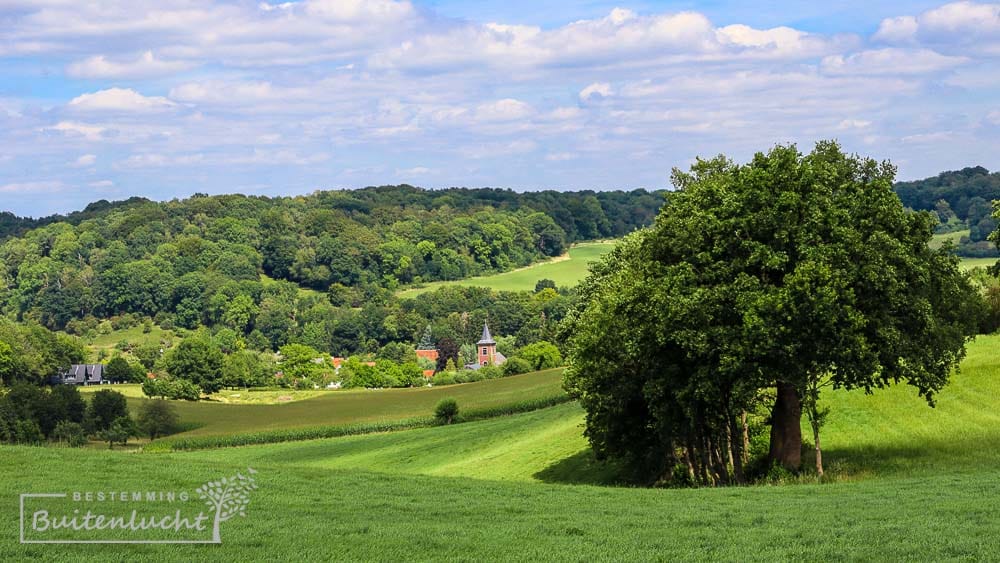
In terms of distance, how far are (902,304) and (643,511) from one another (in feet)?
44.1

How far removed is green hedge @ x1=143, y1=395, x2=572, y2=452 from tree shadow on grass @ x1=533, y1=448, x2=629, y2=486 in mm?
33971

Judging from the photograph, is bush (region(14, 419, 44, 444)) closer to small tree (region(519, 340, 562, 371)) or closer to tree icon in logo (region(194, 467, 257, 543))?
tree icon in logo (region(194, 467, 257, 543))

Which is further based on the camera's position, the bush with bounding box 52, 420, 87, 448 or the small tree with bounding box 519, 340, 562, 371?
the small tree with bounding box 519, 340, 562, 371

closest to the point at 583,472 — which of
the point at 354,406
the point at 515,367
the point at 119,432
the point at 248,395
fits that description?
the point at 119,432

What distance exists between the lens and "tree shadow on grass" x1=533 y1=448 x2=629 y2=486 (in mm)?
46406

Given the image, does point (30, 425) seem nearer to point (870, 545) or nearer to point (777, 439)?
point (777, 439)

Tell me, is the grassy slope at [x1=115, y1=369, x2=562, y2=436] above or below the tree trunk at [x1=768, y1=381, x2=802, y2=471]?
below

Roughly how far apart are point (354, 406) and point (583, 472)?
59.4 metres

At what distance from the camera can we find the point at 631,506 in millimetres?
Result: 28797

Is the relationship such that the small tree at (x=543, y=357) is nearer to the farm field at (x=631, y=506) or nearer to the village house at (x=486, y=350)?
the village house at (x=486, y=350)

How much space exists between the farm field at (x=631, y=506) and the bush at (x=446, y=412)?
1482 inches

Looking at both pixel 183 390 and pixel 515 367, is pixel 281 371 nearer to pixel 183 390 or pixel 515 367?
pixel 183 390

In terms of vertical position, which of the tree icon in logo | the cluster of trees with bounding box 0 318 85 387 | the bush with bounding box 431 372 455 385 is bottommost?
the bush with bounding box 431 372 455 385

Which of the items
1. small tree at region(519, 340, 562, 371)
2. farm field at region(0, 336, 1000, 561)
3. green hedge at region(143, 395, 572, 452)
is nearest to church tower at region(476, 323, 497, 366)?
small tree at region(519, 340, 562, 371)
